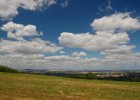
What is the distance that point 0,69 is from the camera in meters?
127

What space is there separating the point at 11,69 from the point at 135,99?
107927 mm

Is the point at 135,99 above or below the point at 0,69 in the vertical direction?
below

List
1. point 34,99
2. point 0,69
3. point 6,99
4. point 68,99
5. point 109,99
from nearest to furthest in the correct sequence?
point 6,99 < point 34,99 < point 68,99 < point 109,99 < point 0,69

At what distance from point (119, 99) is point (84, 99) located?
5.88 metres

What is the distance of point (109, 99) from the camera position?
110 feet

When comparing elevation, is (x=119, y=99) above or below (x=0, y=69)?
below

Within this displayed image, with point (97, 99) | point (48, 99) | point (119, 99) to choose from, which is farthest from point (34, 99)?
point (119, 99)

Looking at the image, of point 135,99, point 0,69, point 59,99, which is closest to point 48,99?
point 59,99

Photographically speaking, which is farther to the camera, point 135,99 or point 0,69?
point 0,69

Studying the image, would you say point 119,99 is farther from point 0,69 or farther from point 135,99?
point 0,69

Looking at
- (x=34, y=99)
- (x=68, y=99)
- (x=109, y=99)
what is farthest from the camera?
(x=109, y=99)

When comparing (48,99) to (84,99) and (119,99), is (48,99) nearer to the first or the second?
(84,99)

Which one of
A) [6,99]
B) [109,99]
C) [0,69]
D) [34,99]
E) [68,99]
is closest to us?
[6,99]

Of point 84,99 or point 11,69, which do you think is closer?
point 84,99
